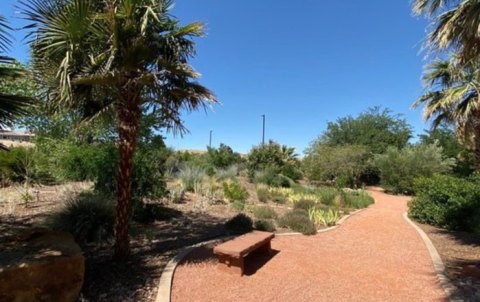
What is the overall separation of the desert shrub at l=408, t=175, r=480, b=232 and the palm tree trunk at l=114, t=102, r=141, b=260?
937 centimetres

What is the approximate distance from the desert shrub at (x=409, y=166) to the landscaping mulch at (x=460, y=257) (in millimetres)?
14169

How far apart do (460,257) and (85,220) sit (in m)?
8.01

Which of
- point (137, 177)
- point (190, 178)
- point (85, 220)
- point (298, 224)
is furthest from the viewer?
point (190, 178)

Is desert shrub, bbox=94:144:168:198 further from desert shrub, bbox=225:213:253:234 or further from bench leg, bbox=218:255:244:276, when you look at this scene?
bench leg, bbox=218:255:244:276

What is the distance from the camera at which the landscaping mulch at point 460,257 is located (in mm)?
5398

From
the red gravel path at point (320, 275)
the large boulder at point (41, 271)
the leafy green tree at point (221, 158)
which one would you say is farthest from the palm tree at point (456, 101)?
the leafy green tree at point (221, 158)

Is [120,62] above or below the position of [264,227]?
above

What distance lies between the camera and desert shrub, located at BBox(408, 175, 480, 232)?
1034 centimetres

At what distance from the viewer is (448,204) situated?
440 inches

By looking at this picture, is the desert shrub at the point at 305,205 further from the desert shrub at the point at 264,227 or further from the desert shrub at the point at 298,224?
the desert shrub at the point at 264,227

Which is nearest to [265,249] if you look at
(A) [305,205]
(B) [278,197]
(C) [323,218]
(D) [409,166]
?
(C) [323,218]

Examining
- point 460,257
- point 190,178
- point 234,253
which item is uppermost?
point 190,178

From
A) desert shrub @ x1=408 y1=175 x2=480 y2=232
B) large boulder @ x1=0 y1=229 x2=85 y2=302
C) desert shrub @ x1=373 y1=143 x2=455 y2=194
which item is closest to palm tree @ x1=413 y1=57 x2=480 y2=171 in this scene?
desert shrub @ x1=408 y1=175 x2=480 y2=232

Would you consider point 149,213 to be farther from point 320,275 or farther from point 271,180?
point 271,180
